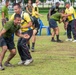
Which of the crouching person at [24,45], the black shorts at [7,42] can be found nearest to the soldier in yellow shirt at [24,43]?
the crouching person at [24,45]

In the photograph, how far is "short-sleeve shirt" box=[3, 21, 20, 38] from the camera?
899 cm

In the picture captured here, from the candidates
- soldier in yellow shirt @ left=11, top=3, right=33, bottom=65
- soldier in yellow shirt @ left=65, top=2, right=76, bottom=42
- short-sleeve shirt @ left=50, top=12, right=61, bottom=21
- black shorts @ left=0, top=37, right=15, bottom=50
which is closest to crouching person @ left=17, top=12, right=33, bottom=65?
soldier in yellow shirt @ left=11, top=3, right=33, bottom=65

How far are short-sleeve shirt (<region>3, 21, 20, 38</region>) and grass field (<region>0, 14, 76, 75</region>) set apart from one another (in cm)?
90

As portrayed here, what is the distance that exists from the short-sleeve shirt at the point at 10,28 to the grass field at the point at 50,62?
2.97ft

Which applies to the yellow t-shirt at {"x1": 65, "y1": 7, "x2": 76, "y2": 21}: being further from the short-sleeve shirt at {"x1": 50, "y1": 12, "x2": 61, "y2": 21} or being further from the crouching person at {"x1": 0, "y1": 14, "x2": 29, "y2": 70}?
the crouching person at {"x1": 0, "y1": 14, "x2": 29, "y2": 70}

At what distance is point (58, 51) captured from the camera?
1245 centimetres

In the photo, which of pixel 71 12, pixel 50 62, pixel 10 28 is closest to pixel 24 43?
pixel 10 28

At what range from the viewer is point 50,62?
33.7 feet

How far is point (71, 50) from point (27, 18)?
3266 millimetres

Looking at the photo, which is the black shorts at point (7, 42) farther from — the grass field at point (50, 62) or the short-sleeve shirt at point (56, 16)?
the short-sleeve shirt at point (56, 16)

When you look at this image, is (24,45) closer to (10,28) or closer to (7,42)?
(7,42)

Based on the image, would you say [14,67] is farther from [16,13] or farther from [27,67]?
[16,13]

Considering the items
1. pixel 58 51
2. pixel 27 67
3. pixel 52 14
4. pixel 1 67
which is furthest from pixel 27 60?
pixel 52 14

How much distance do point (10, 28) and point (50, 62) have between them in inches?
74.4
